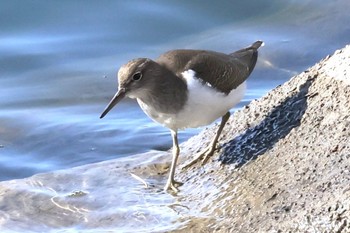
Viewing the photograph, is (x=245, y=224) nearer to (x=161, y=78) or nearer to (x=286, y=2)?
(x=161, y=78)

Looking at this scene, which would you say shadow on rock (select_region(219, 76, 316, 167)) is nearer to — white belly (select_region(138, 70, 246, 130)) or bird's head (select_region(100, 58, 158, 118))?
white belly (select_region(138, 70, 246, 130))

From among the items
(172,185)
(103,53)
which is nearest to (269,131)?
(172,185)

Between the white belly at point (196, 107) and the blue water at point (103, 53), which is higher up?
the white belly at point (196, 107)

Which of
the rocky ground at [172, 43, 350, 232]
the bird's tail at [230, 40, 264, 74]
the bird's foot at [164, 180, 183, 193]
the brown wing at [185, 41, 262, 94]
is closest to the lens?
the rocky ground at [172, 43, 350, 232]

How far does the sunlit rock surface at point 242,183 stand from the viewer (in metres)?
4.23

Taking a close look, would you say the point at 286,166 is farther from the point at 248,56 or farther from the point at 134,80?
the point at 248,56

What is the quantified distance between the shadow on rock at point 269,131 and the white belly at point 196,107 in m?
0.24

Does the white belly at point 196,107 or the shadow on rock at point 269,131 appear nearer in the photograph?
Result: the shadow on rock at point 269,131

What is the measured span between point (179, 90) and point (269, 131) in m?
0.62

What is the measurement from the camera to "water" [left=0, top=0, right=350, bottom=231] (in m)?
7.45

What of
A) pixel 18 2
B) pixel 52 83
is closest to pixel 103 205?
pixel 52 83

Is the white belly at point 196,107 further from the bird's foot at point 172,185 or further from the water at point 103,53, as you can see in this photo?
the water at point 103,53

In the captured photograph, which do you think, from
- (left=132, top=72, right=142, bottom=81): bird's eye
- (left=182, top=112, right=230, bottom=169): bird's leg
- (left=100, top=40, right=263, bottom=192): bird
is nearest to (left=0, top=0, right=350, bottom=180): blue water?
(left=182, top=112, right=230, bottom=169): bird's leg

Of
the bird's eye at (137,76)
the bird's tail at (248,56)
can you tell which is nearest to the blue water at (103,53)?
the bird's tail at (248,56)
